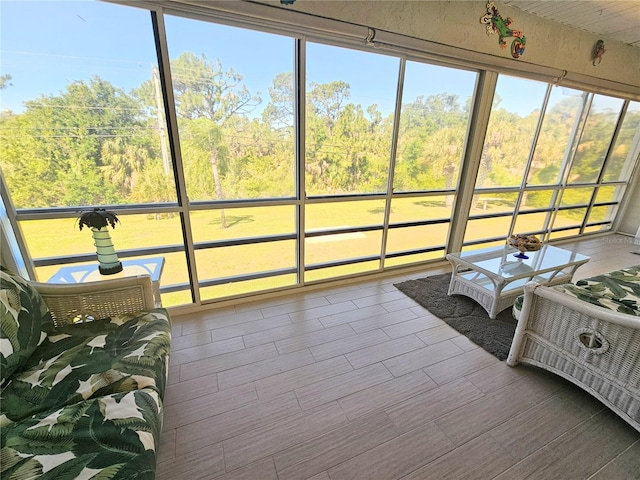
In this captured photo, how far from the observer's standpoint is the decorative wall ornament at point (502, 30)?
2486mm

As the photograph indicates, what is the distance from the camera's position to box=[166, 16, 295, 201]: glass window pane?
6.26 ft

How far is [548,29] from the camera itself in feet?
9.25

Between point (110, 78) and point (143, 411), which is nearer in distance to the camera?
point (143, 411)

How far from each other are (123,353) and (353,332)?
4.77 ft

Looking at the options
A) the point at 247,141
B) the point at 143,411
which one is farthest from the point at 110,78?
the point at 143,411

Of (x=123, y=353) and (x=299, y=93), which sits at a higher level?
(x=299, y=93)

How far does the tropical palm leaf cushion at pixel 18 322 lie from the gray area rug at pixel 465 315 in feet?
8.33

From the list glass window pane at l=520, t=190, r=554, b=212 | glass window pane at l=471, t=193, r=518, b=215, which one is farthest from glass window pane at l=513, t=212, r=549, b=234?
glass window pane at l=471, t=193, r=518, b=215

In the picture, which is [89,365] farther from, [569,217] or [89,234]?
[569,217]

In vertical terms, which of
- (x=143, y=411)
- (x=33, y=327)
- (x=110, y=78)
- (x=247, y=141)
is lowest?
(x=143, y=411)

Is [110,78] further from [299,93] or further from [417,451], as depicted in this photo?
[417,451]

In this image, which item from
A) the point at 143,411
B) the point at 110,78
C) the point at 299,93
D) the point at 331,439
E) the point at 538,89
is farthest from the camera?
the point at 538,89

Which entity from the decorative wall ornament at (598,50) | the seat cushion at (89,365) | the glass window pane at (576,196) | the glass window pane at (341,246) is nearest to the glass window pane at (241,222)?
the glass window pane at (341,246)

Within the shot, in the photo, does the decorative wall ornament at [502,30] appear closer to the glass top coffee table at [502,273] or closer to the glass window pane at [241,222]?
the glass top coffee table at [502,273]
